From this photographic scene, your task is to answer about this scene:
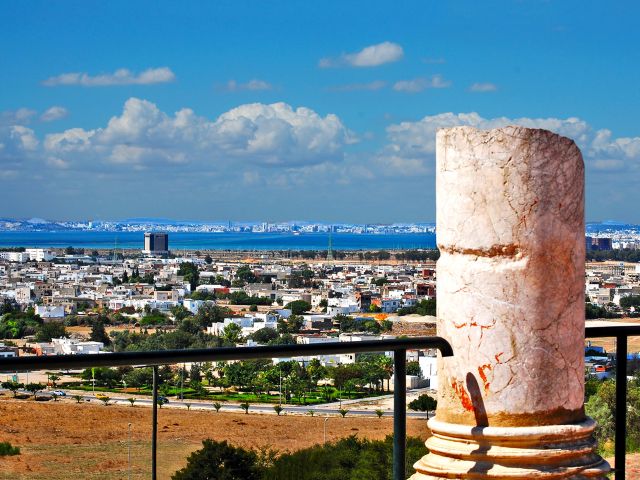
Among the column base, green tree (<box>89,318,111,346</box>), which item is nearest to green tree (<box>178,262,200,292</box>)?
green tree (<box>89,318,111,346</box>)

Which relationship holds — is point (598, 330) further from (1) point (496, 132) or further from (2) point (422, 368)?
(1) point (496, 132)

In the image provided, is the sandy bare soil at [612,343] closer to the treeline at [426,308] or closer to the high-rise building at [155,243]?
the treeline at [426,308]

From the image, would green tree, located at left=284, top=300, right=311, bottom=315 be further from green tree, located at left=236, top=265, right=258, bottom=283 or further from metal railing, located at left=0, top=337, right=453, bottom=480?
metal railing, located at left=0, top=337, right=453, bottom=480

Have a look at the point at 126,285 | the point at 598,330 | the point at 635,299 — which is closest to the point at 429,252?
the point at 126,285

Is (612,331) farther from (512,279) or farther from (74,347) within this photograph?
(74,347)

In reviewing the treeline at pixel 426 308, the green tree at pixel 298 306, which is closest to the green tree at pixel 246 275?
the green tree at pixel 298 306

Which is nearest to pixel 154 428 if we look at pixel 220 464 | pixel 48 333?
pixel 220 464
